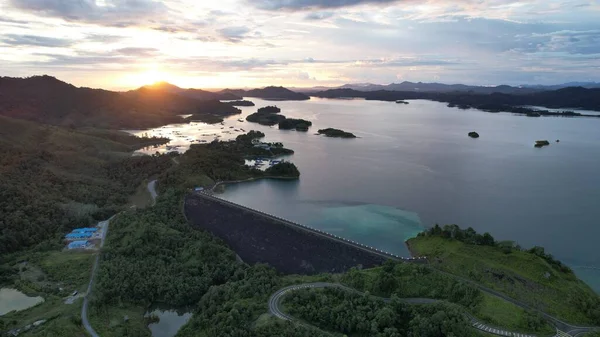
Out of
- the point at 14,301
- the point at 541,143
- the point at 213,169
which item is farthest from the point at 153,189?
the point at 541,143

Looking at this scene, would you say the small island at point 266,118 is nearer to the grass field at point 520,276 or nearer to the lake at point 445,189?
the lake at point 445,189

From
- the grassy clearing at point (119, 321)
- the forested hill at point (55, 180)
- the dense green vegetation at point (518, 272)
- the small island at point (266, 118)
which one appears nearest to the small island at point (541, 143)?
the dense green vegetation at point (518, 272)

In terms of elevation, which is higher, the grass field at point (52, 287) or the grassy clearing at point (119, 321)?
the grass field at point (52, 287)

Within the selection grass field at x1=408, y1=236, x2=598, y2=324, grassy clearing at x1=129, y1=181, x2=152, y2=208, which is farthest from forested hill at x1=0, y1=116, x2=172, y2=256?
grass field at x1=408, y1=236, x2=598, y2=324

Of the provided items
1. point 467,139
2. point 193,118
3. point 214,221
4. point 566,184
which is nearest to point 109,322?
point 214,221

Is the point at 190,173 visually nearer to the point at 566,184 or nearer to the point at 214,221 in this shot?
the point at 214,221

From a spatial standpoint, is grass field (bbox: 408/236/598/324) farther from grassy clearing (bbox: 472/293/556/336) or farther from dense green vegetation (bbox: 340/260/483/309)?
dense green vegetation (bbox: 340/260/483/309)
